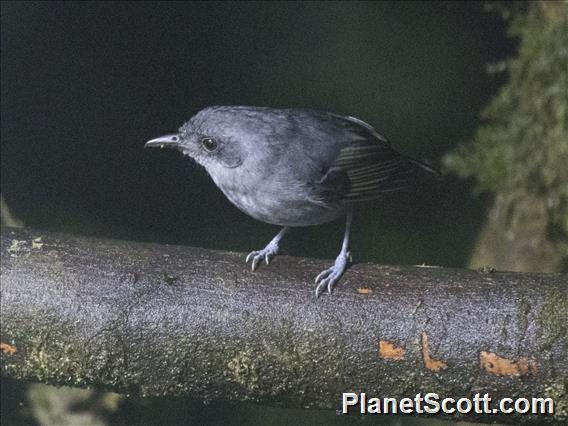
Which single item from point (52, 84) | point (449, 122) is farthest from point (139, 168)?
point (449, 122)

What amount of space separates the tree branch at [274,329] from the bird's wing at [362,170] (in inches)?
6.5

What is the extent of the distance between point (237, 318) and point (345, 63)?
97 cm

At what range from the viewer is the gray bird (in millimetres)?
1485

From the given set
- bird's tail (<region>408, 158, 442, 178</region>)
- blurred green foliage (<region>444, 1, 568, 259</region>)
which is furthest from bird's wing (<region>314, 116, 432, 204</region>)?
blurred green foliage (<region>444, 1, 568, 259</region>)

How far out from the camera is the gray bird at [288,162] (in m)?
1.49

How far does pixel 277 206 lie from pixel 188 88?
66cm

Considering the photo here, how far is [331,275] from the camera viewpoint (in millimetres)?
1479

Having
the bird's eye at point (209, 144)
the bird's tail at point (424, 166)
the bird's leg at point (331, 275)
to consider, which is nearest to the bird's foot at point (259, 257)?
the bird's leg at point (331, 275)

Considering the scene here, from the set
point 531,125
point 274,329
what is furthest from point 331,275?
point 531,125

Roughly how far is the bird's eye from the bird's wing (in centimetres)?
23

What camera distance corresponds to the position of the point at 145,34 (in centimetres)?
197

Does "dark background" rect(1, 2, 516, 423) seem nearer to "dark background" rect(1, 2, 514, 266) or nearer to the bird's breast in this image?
"dark background" rect(1, 2, 514, 266)

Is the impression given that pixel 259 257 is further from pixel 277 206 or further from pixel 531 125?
pixel 531 125

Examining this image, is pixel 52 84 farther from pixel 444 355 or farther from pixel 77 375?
pixel 444 355
